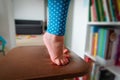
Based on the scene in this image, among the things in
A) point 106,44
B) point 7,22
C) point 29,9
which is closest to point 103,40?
point 106,44

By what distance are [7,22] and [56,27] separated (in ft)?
5.41

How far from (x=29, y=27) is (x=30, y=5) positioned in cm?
125

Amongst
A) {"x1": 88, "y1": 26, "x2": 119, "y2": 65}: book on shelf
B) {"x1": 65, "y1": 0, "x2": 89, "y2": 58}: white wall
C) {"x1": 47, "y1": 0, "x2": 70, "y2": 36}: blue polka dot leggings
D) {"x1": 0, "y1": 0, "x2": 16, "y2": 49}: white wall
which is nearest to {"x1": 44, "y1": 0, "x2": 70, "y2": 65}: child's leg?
{"x1": 47, "y1": 0, "x2": 70, "y2": 36}: blue polka dot leggings

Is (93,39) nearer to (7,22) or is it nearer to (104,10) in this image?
(104,10)

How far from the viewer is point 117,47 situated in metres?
0.88

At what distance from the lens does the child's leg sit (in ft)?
1.72

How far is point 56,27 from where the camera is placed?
0.54 meters

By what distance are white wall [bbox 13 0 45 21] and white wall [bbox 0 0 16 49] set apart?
328cm

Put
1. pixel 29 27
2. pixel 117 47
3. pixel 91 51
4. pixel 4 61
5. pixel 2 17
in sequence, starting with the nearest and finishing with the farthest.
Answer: pixel 4 61, pixel 117 47, pixel 91 51, pixel 2 17, pixel 29 27

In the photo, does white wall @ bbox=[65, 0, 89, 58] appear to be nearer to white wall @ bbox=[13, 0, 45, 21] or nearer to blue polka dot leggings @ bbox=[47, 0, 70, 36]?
blue polka dot leggings @ bbox=[47, 0, 70, 36]

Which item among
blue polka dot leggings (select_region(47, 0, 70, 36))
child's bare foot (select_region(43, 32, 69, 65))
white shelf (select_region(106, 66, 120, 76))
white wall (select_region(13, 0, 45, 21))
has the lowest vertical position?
white shelf (select_region(106, 66, 120, 76))

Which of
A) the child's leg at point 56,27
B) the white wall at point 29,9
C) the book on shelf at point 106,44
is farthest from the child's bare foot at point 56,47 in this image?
the white wall at point 29,9

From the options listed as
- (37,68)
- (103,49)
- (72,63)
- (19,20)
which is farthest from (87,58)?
(19,20)

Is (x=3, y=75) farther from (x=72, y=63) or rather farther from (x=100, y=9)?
(x=100, y=9)
